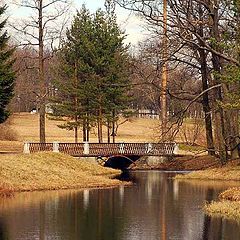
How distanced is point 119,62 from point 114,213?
29319mm

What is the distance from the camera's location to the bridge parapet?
133ft

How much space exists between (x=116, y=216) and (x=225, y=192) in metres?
6.19

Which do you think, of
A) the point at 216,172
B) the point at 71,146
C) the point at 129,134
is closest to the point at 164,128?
the point at 216,172

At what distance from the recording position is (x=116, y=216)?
22078 mm

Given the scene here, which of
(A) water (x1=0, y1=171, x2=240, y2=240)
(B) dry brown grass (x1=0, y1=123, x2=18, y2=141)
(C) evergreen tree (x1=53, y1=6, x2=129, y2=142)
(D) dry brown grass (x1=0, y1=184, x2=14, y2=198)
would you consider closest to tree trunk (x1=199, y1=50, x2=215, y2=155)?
(A) water (x1=0, y1=171, x2=240, y2=240)

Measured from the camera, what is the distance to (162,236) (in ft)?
58.8

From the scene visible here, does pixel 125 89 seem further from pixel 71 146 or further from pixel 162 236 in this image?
pixel 162 236

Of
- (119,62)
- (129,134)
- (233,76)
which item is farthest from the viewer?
(129,134)

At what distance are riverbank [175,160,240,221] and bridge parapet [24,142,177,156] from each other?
656 centimetres

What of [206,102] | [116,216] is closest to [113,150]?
[206,102]

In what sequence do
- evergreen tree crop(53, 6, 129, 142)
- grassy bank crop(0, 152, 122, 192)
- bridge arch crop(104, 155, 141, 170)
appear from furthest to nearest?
evergreen tree crop(53, 6, 129, 142)
bridge arch crop(104, 155, 141, 170)
grassy bank crop(0, 152, 122, 192)

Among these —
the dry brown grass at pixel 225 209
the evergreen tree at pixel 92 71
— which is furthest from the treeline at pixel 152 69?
the dry brown grass at pixel 225 209

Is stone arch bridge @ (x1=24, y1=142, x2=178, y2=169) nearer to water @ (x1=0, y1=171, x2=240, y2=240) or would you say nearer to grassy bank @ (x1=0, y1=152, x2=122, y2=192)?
grassy bank @ (x1=0, y1=152, x2=122, y2=192)

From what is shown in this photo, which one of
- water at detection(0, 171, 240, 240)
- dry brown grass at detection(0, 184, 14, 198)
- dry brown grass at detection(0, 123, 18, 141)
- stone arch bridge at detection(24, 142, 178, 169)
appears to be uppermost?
dry brown grass at detection(0, 123, 18, 141)
